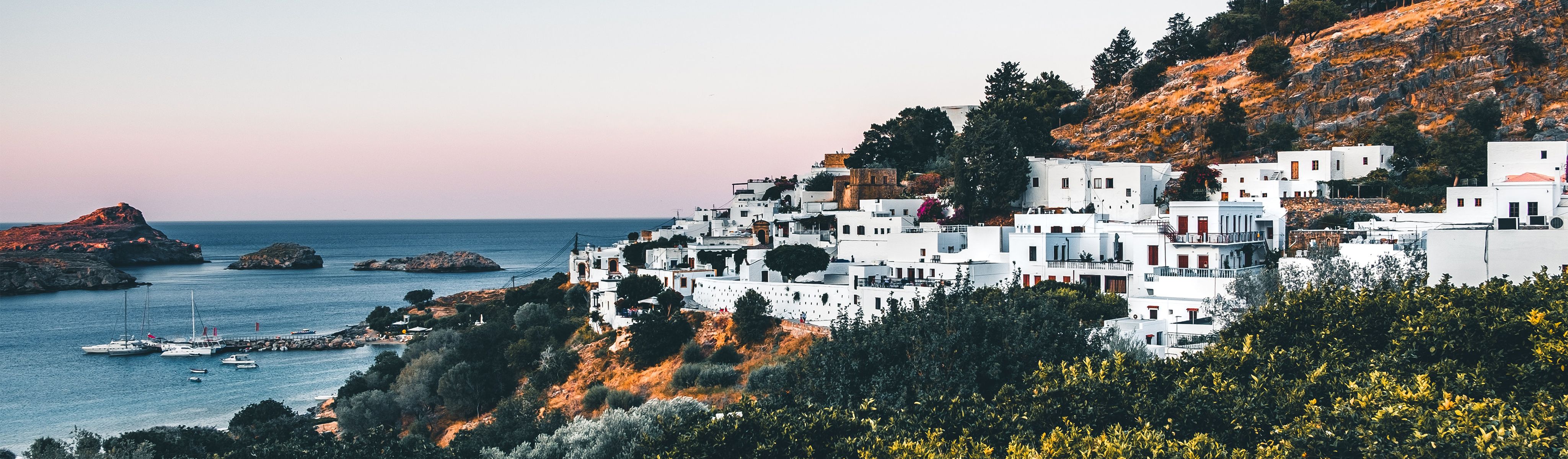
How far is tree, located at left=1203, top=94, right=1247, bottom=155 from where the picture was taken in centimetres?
5731

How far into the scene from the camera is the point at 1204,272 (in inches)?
1272

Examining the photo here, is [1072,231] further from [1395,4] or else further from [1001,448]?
[1395,4]

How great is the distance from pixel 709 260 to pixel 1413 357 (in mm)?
33374

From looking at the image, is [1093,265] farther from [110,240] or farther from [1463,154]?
[110,240]

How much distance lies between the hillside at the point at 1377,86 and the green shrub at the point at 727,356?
31.7 m

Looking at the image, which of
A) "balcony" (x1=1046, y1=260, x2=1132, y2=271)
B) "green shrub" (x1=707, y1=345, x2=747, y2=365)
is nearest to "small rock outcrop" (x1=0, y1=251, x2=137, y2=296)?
"green shrub" (x1=707, y1=345, x2=747, y2=365)

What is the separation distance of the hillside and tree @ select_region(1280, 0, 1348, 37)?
82 centimetres

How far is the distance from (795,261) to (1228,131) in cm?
2946

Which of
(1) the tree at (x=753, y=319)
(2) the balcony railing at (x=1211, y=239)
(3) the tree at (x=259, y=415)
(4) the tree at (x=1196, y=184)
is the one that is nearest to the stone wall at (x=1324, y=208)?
(4) the tree at (x=1196, y=184)

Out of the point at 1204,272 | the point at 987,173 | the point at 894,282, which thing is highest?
the point at 987,173

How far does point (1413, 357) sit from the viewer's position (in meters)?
16.9

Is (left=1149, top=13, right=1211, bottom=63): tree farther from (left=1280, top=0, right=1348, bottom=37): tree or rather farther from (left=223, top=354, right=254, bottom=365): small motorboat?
(left=223, top=354, right=254, bottom=365): small motorboat

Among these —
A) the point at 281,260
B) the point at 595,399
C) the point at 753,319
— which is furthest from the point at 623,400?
the point at 281,260

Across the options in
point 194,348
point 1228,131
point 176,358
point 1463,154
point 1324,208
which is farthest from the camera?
point 194,348
